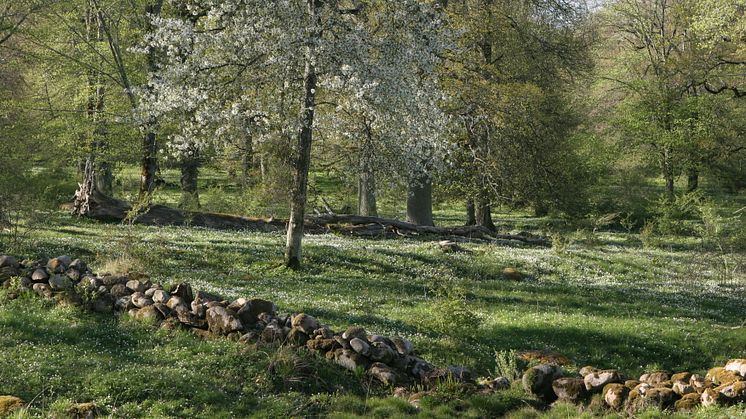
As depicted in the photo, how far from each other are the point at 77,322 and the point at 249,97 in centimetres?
883

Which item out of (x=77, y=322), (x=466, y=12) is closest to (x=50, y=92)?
(x=466, y=12)

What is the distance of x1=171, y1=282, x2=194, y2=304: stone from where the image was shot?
1209cm

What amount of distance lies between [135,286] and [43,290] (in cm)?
180

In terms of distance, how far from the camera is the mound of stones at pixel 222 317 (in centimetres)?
1071

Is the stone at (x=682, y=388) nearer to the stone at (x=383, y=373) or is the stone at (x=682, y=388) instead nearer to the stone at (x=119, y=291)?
the stone at (x=383, y=373)

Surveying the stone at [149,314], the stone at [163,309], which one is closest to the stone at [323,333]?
the stone at [163,309]

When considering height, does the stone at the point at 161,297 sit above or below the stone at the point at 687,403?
above

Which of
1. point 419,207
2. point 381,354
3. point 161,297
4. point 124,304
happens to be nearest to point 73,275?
point 124,304

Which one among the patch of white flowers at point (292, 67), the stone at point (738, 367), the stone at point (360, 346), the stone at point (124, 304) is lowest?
the stone at point (738, 367)

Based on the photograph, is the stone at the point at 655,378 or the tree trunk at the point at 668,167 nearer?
the stone at the point at 655,378

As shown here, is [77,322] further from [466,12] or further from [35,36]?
[466,12]

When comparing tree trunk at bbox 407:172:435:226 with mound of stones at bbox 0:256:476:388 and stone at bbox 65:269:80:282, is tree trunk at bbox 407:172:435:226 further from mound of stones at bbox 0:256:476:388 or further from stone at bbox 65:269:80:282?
stone at bbox 65:269:80:282

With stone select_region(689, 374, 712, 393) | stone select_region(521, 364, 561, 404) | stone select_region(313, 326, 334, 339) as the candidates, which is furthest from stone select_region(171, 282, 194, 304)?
stone select_region(689, 374, 712, 393)

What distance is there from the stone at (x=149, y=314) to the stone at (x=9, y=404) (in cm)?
330
